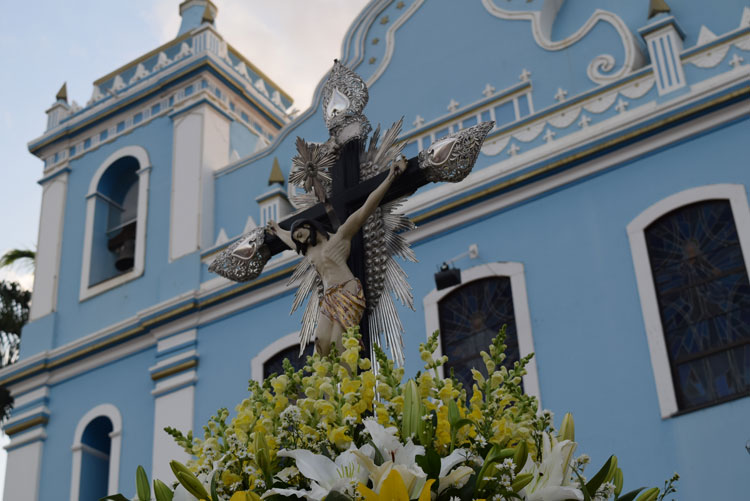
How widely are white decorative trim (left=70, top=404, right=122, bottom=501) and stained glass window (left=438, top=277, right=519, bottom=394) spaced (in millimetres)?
4187

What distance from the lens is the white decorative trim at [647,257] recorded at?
356 inches

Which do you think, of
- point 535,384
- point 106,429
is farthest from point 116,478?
point 535,384

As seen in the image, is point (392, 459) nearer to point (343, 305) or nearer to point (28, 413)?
point (343, 305)

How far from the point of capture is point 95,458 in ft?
42.4

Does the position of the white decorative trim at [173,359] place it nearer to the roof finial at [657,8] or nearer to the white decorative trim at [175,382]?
the white decorative trim at [175,382]

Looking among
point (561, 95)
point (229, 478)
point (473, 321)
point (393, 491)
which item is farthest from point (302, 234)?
point (561, 95)

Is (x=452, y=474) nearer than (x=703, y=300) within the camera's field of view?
Yes

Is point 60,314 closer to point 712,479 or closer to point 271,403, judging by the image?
point 712,479

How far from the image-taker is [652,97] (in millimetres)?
10383

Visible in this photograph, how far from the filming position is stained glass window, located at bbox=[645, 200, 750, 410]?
902 centimetres

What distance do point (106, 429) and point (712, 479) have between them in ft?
24.5

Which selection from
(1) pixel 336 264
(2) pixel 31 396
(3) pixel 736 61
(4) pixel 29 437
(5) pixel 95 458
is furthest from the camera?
(2) pixel 31 396

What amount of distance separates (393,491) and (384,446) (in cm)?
23

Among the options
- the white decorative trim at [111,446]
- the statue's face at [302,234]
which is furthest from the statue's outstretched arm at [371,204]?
the white decorative trim at [111,446]
